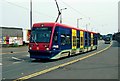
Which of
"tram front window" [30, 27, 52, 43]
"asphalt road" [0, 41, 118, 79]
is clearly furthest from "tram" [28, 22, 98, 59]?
"asphalt road" [0, 41, 118, 79]

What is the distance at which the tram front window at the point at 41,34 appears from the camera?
66.2ft

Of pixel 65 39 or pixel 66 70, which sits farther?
pixel 65 39

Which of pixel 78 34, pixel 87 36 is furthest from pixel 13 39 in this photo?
pixel 78 34

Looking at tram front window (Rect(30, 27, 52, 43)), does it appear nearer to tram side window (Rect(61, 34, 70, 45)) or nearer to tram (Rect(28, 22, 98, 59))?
tram (Rect(28, 22, 98, 59))

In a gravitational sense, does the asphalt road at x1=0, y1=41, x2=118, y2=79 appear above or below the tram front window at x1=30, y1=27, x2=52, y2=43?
below

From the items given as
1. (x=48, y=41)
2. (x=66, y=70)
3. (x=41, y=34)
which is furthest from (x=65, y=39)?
(x=66, y=70)

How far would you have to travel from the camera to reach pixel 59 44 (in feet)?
68.8

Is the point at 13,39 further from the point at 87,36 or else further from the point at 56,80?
the point at 56,80

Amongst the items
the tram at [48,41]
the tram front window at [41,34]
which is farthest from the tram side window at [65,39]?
the tram front window at [41,34]

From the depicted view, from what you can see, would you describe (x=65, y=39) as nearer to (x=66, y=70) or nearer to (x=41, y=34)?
(x=41, y=34)

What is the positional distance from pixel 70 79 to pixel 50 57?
8.48 m

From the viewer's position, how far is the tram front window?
20172 millimetres

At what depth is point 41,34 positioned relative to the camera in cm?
2048

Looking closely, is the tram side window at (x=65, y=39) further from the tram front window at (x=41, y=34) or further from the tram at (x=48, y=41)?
the tram front window at (x=41, y=34)
